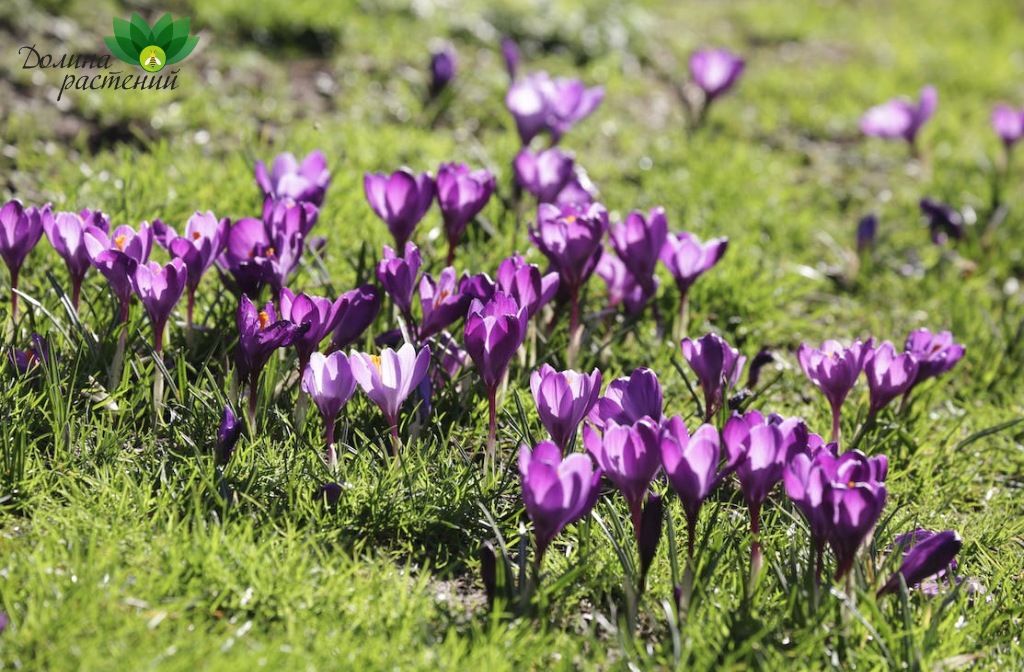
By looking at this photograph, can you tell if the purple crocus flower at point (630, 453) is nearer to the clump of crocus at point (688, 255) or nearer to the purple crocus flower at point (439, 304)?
the purple crocus flower at point (439, 304)

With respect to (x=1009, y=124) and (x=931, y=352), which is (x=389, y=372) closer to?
(x=931, y=352)

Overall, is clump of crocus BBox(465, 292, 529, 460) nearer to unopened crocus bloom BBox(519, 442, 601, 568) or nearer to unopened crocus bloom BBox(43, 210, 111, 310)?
unopened crocus bloom BBox(519, 442, 601, 568)

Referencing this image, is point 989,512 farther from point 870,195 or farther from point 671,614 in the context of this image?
point 870,195

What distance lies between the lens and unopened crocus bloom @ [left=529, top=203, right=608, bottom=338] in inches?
98.5

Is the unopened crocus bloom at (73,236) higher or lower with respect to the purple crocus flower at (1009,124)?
higher

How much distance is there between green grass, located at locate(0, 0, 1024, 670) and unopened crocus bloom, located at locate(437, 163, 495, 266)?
0.32m

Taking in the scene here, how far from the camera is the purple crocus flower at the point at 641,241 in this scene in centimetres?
266

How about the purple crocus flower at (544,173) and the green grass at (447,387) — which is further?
the purple crocus flower at (544,173)

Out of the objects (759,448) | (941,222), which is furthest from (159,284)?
(941,222)

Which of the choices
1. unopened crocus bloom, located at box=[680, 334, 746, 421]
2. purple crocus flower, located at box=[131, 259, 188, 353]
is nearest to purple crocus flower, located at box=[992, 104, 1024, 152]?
unopened crocus bloom, located at box=[680, 334, 746, 421]

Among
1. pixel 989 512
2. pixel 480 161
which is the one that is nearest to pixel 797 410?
pixel 989 512

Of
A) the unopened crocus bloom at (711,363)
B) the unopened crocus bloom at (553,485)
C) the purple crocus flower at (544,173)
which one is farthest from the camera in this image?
the purple crocus flower at (544,173)

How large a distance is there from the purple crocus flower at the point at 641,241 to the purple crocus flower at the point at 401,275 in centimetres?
63

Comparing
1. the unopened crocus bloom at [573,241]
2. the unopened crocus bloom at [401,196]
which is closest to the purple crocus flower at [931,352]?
the unopened crocus bloom at [573,241]
